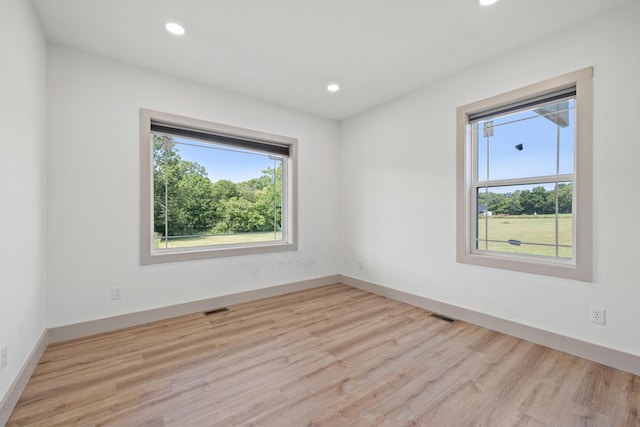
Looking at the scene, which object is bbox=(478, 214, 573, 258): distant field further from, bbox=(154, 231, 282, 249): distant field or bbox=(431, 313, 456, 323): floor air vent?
bbox=(154, 231, 282, 249): distant field

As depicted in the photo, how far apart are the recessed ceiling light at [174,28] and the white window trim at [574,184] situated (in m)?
2.78

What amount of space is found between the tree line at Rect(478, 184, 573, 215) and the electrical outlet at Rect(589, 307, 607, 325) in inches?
31.6

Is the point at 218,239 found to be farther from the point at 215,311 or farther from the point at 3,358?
the point at 3,358

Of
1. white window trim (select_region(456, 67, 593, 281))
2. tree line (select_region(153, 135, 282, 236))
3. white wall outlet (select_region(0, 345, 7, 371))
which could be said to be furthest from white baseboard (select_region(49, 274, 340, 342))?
white window trim (select_region(456, 67, 593, 281))

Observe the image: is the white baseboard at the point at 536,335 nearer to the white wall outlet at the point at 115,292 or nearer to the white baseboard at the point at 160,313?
the white baseboard at the point at 160,313

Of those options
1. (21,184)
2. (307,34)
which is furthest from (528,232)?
(21,184)

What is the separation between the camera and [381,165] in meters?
3.85

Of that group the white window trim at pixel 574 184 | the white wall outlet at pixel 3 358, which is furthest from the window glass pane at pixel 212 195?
the white window trim at pixel 574 184

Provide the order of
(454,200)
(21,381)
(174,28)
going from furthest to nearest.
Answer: (454,200) → (174,28) → (21,381)

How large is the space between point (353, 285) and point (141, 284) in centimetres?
276

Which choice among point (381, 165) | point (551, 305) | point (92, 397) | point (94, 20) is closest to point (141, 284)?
point (92, 397)

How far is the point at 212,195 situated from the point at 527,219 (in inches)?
137

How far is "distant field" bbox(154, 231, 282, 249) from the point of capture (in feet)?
10.4

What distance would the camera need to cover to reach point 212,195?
3498mm
